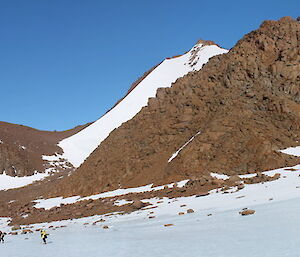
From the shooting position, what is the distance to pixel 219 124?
33.3m

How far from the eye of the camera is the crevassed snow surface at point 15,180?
61.8 meters

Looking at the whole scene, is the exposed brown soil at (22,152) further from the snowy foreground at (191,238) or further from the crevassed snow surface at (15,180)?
the snowy foreground at (191,238)

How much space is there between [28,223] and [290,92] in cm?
2950

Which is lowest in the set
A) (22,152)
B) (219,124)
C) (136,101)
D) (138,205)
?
(138,205)

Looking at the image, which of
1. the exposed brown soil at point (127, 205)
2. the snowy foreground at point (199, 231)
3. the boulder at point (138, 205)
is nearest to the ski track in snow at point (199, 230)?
the snowy foreground at point (199, 231)

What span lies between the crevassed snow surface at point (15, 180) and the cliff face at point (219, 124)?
25.6 meters

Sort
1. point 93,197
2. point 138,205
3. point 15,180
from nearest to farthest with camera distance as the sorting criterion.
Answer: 1. point 138,205
2. point 93,197
3. point 15,180

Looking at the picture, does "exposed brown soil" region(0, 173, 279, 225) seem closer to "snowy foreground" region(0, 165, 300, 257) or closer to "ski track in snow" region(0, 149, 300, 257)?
"ski track in snow" region(0, 149, 300, 257)

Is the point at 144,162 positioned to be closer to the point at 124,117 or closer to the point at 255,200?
the point at 255,200

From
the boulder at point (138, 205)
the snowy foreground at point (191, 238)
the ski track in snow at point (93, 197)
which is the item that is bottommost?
the snowy foreground at point (191, 238)

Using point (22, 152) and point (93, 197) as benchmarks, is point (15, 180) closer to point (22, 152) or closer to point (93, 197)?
point (22, 152)

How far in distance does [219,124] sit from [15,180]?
157 feet

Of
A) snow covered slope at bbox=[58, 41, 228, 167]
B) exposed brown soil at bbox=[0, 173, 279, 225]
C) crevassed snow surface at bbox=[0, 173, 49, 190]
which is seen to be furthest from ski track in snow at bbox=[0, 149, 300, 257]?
snow covered slope at bbox=[58, 41, 228, 167]

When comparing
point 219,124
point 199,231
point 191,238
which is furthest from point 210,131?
point 191,238
